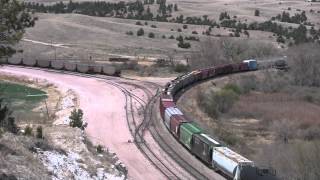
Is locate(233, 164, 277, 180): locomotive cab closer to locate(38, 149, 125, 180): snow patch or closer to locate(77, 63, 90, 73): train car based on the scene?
locate(38, 149, 125, 180): snow patch

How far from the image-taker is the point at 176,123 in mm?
48375

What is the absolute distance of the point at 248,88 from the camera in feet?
273

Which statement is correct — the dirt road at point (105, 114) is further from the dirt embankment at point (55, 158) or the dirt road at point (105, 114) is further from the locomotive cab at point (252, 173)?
the locomotive cab at point (252, 173)

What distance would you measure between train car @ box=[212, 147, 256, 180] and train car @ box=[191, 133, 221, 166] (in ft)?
2.60

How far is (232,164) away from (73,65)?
191 feet

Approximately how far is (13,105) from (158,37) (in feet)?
196

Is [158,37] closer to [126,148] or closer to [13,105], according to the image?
[13,105]

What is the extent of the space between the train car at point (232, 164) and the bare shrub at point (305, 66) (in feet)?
173

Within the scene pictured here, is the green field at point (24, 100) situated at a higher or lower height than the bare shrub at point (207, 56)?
lower

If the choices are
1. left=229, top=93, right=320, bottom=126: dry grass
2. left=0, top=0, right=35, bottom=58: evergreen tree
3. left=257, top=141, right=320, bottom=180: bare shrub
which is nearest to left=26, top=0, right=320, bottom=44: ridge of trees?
left=229, top=93, right=320, bottom=126: dry grass

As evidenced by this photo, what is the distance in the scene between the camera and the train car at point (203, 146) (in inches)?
1566

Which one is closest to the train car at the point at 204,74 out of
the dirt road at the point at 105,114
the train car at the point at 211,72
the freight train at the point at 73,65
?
the train car at the point at 211,72

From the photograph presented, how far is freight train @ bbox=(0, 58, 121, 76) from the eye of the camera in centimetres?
8794

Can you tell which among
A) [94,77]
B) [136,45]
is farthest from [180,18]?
[94,77]
